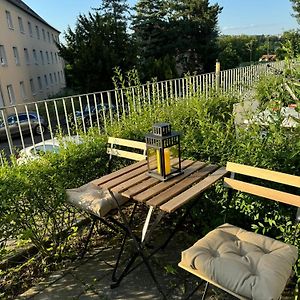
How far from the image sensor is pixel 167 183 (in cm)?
212

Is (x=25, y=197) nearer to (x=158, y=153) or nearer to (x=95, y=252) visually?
(x=95, y=252)

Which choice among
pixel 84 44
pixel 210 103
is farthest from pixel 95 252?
pixel 84 44

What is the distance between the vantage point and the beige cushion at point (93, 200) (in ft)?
7.79

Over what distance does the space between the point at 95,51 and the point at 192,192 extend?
66.3ft

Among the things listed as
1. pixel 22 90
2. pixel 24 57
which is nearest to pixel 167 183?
pixel 22 90

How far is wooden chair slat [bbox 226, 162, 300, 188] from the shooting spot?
6.20 ft

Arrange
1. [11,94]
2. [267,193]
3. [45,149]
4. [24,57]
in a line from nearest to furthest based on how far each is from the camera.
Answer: [267,193] < [45,149] < [11,94] < [24,57]

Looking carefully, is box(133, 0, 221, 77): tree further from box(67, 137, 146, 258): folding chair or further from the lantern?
the lantern

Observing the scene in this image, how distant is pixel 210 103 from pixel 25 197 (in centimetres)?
342

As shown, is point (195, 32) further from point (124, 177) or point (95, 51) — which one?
point (124, 177)

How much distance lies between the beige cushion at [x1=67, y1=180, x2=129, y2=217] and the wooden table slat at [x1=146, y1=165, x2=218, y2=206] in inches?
23.6

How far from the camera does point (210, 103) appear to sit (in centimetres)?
489

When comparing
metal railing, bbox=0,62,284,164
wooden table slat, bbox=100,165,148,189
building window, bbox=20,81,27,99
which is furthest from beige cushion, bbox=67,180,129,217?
building window, bbox=20,81,27,99

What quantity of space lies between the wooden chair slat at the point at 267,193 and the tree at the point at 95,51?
18707mm
